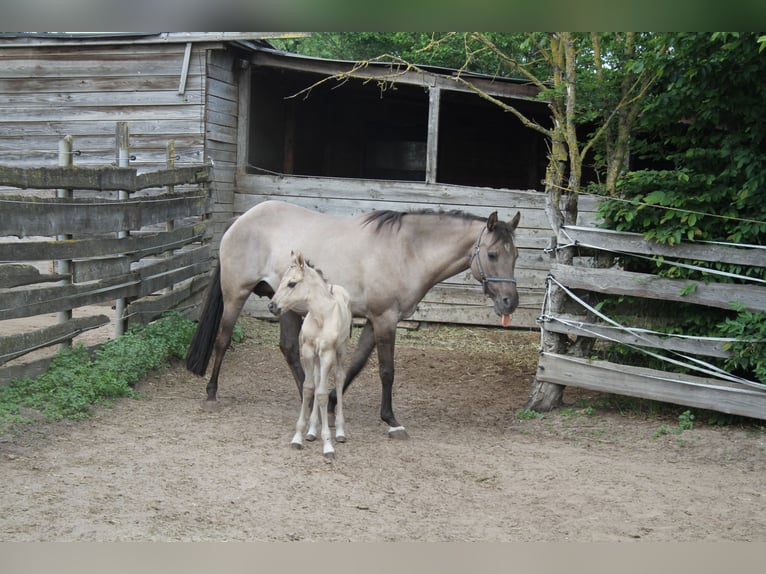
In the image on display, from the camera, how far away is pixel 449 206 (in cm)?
1073

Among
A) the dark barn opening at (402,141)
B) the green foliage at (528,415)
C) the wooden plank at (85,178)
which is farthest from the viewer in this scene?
the dark barn opening at (402,141)

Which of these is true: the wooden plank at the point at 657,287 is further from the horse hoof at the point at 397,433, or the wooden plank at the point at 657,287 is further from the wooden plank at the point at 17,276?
the wooden plank at the point at 17,276

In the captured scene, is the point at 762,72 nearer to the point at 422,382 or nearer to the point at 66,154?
the point at 422,382

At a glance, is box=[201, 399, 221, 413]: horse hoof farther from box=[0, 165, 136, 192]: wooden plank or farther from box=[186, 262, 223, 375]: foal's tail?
box=[0, 165, 136, 192]: wooden plank

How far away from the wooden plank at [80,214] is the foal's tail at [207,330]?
1172 mm

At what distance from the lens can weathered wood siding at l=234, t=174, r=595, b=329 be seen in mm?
10672

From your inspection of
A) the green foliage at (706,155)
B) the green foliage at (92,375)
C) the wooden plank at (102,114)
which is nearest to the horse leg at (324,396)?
the green foliage at (92,375)

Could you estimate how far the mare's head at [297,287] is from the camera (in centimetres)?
539

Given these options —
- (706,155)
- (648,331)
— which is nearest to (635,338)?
(648,331)

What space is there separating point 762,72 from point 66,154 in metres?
6.23

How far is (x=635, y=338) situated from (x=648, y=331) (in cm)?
13

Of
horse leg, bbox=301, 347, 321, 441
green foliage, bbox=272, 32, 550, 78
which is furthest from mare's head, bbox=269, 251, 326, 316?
green foliage, bbox=272, 32, 550, 78

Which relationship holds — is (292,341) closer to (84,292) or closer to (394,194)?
(84,292)

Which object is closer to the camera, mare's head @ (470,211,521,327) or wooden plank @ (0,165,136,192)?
wooden plank @ (0,165,136,192)
